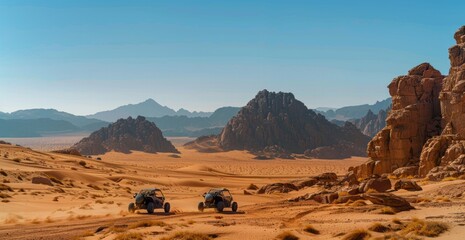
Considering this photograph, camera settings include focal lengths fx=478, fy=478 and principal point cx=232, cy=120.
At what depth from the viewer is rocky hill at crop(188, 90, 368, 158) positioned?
386 ft

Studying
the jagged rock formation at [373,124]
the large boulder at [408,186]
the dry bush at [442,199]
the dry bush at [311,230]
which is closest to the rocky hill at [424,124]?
the large boulder at [408,186]

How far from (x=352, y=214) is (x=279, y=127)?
103609 mm

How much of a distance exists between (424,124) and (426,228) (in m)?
25.5

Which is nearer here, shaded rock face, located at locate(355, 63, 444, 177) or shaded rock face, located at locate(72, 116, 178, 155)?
shaded rock face, located at locate(355, 63, 444, 177)

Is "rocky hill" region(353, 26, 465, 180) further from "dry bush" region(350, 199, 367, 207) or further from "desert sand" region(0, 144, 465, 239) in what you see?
"dry bush" region(350, 199, 367, 207)

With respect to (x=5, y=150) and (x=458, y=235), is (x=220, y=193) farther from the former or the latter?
(x=5, y=150)

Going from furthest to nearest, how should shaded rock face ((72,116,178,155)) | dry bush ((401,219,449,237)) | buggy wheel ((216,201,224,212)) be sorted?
shaded rock face ((72,116,178,155)) → buggy wheel ((216,201,224,212)) → dry bush ((401,219,449,237))

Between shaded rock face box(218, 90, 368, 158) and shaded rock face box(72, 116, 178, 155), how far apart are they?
1712 cm

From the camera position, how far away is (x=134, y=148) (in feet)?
393

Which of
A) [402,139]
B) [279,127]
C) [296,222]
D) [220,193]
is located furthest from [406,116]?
[279,127]

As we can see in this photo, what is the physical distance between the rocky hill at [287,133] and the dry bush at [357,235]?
100 meters

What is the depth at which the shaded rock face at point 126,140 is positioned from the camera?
11706cm

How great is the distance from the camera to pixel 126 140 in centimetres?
12119

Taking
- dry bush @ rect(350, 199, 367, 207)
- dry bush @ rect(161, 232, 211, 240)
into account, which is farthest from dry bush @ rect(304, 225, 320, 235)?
dry bush @ rect(350, 199, 367, 207)
